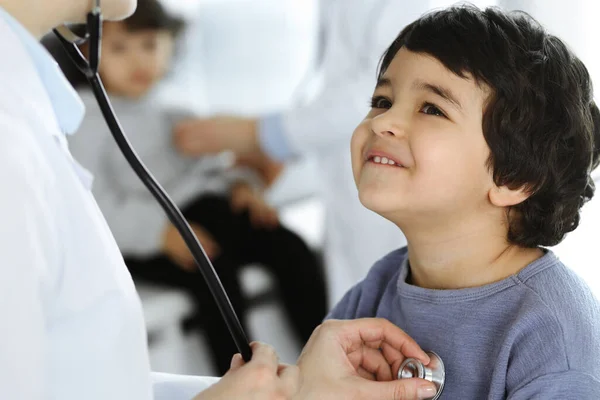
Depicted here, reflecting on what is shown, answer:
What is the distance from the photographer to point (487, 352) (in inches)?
39.5

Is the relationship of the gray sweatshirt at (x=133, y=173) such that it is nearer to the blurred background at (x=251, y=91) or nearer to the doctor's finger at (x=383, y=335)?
the blurred background at (x=251, y=91)

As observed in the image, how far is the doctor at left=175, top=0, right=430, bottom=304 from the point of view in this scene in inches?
66.9

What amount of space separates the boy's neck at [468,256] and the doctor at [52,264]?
0.32 m

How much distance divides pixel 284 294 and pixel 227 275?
0.19 m

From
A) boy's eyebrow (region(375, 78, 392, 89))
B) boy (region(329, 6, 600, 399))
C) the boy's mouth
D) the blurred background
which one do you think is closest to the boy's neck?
boy (region(329, 6, 600, 399))

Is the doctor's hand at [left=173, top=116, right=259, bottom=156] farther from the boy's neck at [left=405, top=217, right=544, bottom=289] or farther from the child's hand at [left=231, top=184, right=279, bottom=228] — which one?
the boy's neck at [left=405, top=217, right=544, bottom=289]

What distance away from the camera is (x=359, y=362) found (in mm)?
1083

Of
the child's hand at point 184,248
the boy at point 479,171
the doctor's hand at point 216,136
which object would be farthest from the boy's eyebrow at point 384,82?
the child's hand at point 184,248

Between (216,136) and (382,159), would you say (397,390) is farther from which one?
(216,136)

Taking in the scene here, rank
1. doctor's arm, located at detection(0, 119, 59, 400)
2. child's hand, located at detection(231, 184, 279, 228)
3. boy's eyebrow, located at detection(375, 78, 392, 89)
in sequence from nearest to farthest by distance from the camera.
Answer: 1. doctor's arm, located at detection(0, 119, 59, 400)
2. boy's eyebrow, located at detection(375, 78, 392, 89)
3. child's hand, located at detection(231, 184, 279, 228)

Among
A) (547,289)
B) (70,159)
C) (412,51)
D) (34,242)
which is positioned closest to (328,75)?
(412,51)

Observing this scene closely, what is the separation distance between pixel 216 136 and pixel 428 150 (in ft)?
4.06

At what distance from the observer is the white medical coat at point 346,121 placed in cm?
170

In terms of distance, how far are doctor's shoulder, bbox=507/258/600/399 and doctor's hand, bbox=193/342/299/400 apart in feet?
0.88
